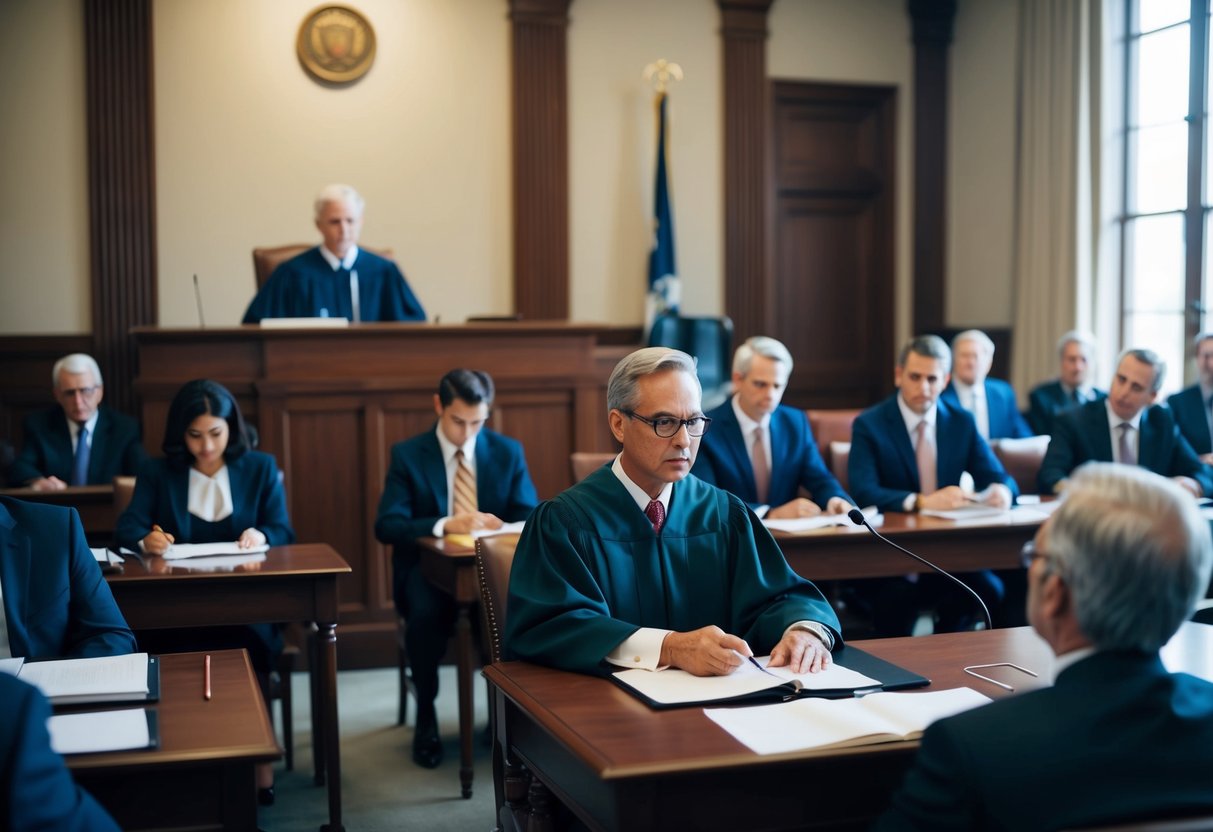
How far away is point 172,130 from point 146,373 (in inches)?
108

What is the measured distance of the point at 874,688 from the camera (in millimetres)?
2234

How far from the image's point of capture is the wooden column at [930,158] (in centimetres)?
922

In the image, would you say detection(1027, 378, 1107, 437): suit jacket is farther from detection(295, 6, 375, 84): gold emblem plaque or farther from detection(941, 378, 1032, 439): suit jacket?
detection(295, 6, 375, 84): gold emblem plaque

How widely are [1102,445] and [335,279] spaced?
384cm

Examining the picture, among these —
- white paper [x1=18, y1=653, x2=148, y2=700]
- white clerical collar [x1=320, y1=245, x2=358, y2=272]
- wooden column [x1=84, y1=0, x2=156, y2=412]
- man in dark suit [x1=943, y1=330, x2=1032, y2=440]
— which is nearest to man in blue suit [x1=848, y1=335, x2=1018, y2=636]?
man in dark suit [x1=943, y1=330, x2=1032, y2=440]

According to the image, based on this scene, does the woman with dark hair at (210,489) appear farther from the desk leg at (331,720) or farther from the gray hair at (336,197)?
the gray hair at (336,197)

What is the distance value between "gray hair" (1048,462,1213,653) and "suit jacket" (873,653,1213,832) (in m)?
0.06

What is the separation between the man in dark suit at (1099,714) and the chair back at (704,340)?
6340 millimetres

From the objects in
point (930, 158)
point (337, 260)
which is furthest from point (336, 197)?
point (930, 158)

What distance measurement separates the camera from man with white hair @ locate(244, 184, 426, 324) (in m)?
6.54

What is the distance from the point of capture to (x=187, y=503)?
4.38 meters

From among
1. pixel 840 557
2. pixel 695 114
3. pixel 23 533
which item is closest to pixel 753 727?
pixel 23 533

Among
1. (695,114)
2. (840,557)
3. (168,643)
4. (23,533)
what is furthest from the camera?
(695,114)

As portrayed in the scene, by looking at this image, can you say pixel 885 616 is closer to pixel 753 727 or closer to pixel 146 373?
pixel 753 727
